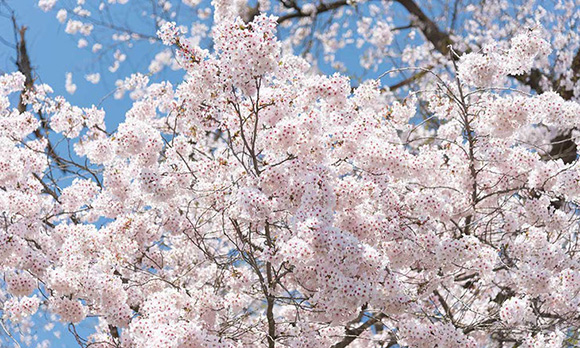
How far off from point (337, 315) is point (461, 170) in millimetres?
1847

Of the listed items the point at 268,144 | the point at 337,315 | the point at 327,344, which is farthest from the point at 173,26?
the point at 327,344

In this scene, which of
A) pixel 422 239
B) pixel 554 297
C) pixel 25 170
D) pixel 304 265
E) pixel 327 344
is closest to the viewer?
pixel 304 265

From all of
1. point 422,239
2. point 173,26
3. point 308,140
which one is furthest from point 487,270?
point 173,26

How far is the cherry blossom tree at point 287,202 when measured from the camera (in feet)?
11.5

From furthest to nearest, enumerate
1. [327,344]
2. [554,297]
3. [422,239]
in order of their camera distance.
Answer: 1. [554,297]
2. [327,344]
3. [422,239]

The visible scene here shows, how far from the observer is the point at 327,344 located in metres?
4.27

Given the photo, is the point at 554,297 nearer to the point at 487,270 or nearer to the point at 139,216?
→ the point at 487,270

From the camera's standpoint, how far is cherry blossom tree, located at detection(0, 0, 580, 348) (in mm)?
3502

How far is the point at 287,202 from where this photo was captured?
3.56m

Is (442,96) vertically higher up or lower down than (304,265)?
higher up

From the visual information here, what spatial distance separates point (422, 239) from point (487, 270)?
61cm

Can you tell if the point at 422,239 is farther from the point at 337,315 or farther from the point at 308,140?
the point at 308,140

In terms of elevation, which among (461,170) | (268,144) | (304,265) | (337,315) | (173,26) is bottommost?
(337,315)

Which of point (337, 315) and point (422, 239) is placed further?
point (422, 239)
